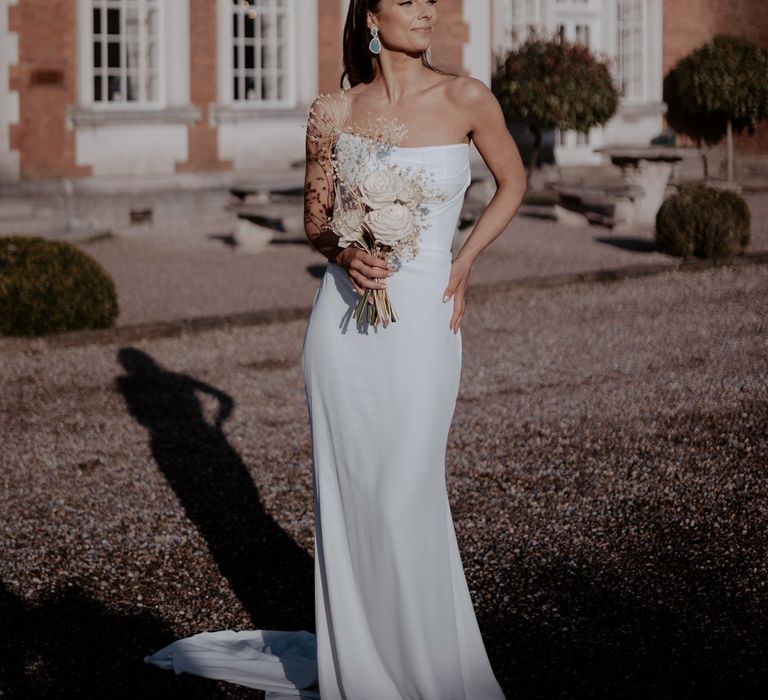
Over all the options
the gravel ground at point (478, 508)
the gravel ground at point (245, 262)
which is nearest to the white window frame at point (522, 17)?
the gravel ground at point (245, 262)

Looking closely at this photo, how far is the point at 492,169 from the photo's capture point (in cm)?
357

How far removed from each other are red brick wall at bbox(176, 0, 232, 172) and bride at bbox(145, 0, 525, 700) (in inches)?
534

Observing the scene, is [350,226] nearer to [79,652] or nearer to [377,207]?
[377,207]

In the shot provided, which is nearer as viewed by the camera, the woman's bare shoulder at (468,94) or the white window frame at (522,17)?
the woman's bare shoulder at (468,94)

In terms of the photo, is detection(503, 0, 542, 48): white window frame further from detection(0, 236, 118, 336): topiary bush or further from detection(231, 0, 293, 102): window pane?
detection(0, 236, 118, 336): topiary bush

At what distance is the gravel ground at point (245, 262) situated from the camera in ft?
36.1

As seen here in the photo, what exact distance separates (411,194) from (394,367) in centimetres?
45

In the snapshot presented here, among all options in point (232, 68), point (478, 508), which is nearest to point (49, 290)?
point (478, 508)

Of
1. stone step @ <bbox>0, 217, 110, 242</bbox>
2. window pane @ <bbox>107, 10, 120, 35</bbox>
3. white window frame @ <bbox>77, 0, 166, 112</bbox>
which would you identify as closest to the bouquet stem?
stone step @ <bbox>0, 217, 110, 242</bbox>

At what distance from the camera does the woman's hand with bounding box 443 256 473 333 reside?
349 centimetres

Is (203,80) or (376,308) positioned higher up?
(203,80)

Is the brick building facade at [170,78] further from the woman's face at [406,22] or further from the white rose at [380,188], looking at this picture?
the white rose at [380,188]

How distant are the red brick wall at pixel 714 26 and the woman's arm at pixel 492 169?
65.2 ft

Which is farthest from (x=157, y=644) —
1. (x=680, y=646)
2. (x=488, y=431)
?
(x=488, y=431)
